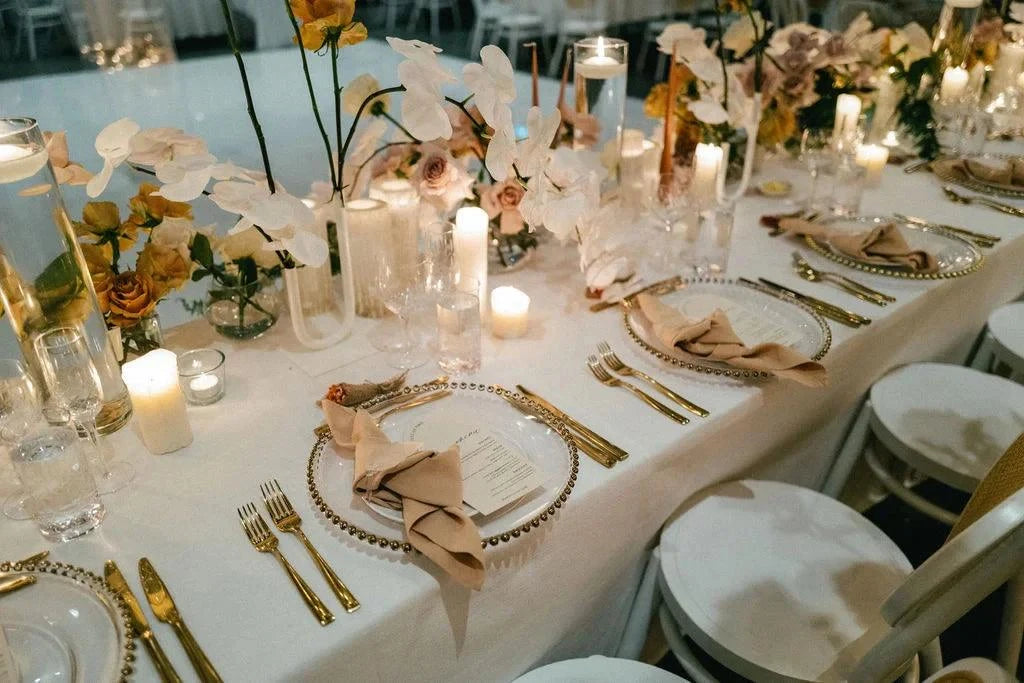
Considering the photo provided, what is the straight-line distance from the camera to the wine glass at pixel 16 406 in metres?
0.86

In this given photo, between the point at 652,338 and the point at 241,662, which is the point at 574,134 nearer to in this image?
the point at 652,338

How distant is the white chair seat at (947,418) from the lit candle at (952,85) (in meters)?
1.17

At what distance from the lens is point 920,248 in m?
1.53

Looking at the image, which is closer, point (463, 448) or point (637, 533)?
point (463, 448)

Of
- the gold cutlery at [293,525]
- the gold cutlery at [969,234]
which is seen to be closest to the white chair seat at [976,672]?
the gold cutlery at [293,525]

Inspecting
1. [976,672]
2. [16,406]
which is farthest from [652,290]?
[16,406]

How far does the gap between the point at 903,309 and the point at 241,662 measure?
1.23m

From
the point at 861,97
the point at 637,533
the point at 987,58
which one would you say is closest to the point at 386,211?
the point at 637,533

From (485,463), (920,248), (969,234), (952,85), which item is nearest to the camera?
(485,463)

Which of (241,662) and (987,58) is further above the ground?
(987,58)

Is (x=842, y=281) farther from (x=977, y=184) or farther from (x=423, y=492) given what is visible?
(x=423, y=492)

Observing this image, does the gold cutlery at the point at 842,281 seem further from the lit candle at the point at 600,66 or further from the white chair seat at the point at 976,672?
the white chair seat at the point at 976,672

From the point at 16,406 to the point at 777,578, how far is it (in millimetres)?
1012

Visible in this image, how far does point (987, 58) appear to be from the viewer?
2434 mm
